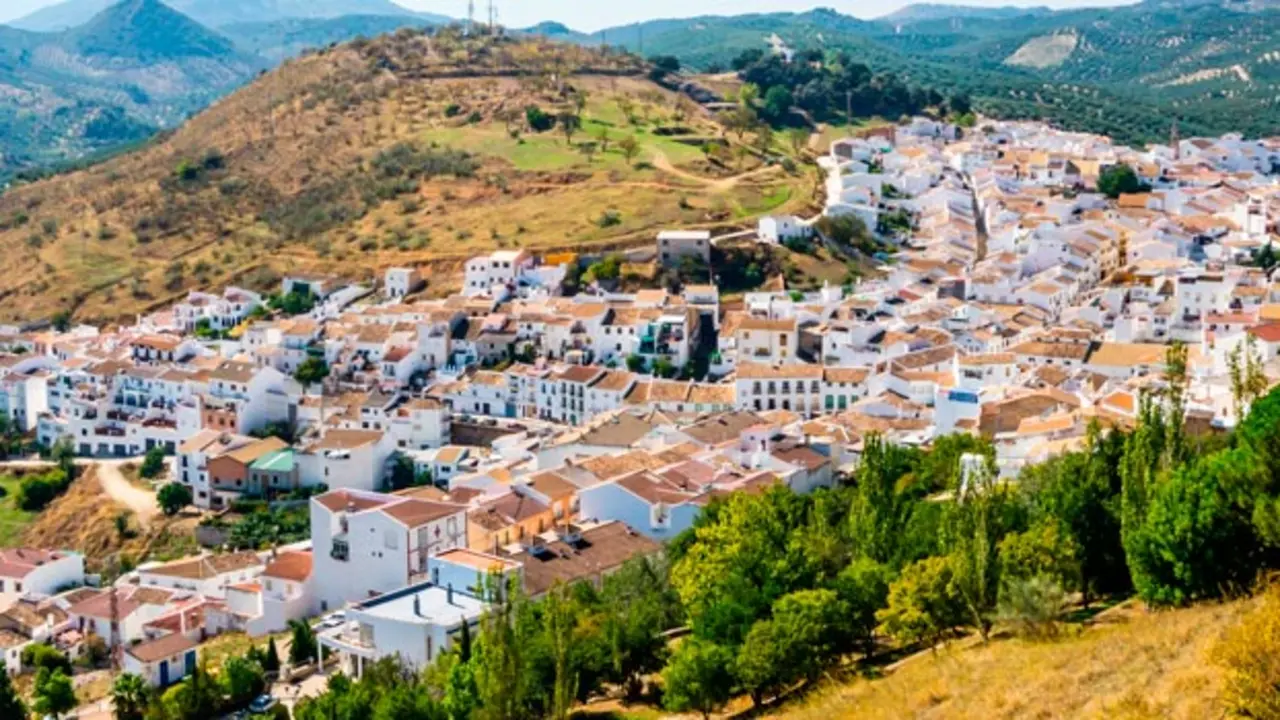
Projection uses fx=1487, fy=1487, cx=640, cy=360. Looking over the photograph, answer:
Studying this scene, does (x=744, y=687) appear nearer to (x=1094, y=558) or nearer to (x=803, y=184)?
(x=1094, y=558)

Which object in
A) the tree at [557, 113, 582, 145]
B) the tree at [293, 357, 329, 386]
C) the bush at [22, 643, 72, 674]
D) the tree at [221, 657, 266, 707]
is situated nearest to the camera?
the tree at [221, 657, 266, 707]

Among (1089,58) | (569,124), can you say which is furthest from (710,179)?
(1089,58)

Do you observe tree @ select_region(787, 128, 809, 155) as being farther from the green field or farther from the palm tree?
the palm tree

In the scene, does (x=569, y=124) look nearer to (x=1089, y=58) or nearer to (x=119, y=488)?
(x=119, y=488)

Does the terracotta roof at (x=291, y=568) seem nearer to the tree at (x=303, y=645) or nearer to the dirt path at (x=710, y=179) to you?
the tree at (x=303, y=645)

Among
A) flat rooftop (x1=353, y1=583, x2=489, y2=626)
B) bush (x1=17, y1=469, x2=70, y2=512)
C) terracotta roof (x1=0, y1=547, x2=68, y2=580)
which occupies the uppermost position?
flat rooftop (x1=353, y1=583, x2=489, y2=626)

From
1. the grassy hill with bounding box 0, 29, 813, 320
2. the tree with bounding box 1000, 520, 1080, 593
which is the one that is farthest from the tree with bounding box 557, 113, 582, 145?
the tree with bounding box 1000, 520, 1080, 593

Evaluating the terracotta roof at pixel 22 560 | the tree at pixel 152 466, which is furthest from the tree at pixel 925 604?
the tree at pixel 152 466
